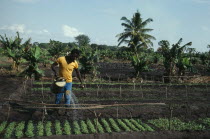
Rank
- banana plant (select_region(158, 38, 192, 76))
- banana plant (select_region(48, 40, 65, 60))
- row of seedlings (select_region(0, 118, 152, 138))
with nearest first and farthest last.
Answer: row of seedlings (select_region(0, 118, 152, 138)), banana plant (select_region(158, 38, 192, 76)), banana plant (select_region(48, 40, 65, 60))

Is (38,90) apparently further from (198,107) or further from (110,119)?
(198,107)

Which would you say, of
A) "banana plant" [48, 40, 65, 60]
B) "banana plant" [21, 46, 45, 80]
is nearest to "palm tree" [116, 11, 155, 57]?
"banana plant" [48, 40, 65, 60]

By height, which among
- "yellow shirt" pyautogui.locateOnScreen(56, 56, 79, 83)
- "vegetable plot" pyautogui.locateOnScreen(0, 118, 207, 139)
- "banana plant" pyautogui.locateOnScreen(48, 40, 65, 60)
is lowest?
"vegetable plot" pyautogui.locateOnScreen(0, 118, 207, 139)

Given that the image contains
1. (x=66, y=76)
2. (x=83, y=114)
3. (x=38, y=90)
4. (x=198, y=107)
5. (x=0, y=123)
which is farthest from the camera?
(x=38, y=90)

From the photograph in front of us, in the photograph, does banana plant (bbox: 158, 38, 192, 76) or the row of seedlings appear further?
banana plant (bbox: 158, 38, 192, 76)

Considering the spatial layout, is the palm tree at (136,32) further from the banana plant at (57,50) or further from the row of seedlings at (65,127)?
the row of seedlings at (65,127)

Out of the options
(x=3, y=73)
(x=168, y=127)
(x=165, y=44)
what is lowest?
(x=168, y=127)

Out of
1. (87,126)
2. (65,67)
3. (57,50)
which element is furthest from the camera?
(57,50)

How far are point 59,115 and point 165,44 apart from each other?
11.3 m

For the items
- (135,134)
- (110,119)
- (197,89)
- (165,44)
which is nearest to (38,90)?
(110,119)

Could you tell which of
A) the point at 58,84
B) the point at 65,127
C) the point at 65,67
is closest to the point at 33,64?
the point at 65,67

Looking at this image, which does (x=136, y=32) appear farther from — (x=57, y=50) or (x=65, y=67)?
(x=65, y=67)

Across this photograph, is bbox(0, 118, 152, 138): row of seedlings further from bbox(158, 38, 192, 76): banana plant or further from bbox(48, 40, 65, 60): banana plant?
bbox(48, 40, 65, 60): banana plant

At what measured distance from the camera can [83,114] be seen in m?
6.80
